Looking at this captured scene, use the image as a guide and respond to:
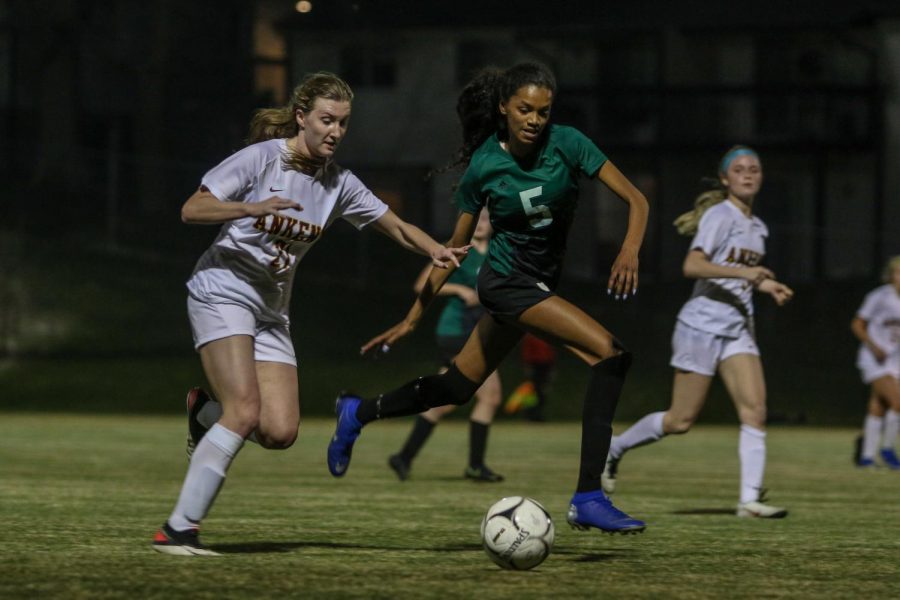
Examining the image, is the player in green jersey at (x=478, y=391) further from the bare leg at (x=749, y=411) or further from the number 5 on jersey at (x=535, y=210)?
the number 5 on jersey at (x=535, y=210)

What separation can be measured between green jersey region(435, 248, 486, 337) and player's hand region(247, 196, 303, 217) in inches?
227

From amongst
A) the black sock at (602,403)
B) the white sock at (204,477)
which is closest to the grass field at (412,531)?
the white sock at (204,477)

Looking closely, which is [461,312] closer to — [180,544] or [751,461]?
[751,461]

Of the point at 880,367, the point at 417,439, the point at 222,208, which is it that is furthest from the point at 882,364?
the point at 222,208

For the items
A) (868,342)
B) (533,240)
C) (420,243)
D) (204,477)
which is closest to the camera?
(204,477)

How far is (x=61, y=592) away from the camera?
18.2 ft

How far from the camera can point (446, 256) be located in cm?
700

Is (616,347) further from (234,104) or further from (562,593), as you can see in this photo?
(234,104)

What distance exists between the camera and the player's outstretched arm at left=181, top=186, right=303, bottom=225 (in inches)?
247

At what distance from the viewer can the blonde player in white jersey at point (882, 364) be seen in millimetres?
14773

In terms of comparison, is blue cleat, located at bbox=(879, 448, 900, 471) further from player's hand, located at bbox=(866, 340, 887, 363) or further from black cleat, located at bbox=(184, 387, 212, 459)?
black cleat, located at bbox=(184, 387, 212, 459)

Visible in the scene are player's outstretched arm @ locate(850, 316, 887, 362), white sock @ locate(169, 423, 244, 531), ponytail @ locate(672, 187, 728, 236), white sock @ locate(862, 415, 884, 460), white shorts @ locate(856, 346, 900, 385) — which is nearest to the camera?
white sock @ locate(169, 423, 244, 531)

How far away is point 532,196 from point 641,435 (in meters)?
3.18

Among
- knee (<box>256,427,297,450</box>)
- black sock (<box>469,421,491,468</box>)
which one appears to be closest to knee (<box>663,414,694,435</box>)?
black sock (<box>469,421,491,468</box>)
